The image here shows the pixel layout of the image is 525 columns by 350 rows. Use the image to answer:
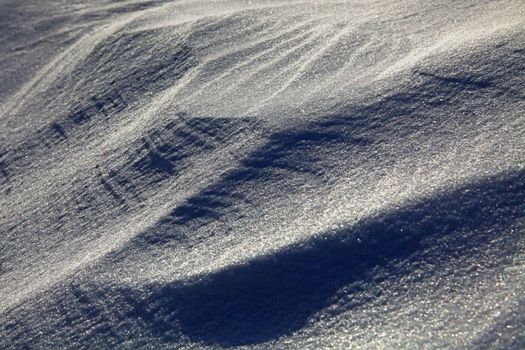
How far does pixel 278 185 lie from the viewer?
144 cm

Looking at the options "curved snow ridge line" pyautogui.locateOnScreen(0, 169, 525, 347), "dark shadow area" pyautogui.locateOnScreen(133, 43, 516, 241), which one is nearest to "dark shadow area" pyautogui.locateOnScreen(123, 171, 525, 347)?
"curved snow ridge line" pyautogui.locateOnScreen(0, 169, 525, 347)

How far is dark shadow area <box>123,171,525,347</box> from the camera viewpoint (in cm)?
120

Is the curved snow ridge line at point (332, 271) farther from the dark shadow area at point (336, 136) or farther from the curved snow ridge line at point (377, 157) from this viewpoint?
the dark shadow area at point (336, 136)

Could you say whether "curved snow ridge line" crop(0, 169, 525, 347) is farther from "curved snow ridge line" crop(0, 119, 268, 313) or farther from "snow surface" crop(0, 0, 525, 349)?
"curved snow ridge line" crop(0, 119, 268, 313)

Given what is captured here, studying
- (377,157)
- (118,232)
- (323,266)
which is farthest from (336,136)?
(118,232)

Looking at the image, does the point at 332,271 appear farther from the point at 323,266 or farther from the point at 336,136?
the point at 336,136

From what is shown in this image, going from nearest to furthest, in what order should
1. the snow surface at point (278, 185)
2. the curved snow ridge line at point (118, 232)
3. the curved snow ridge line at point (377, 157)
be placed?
the snow surface at point (278, 185) → the curved snow ridge line at point (377, 157) → the curved snow ridge line at point (118, 232)

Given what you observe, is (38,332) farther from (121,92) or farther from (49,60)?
(49,60)

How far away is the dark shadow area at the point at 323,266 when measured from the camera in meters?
1.20

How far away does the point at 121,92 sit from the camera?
1.95 m

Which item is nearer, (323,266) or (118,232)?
(323,266)

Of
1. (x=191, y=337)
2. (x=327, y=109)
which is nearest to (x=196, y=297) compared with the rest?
(x=191, y=337)

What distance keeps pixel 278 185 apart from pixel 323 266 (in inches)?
10.4

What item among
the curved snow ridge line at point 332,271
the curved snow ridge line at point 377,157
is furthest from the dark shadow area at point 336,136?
the curved snow ridge line at point 332,271
